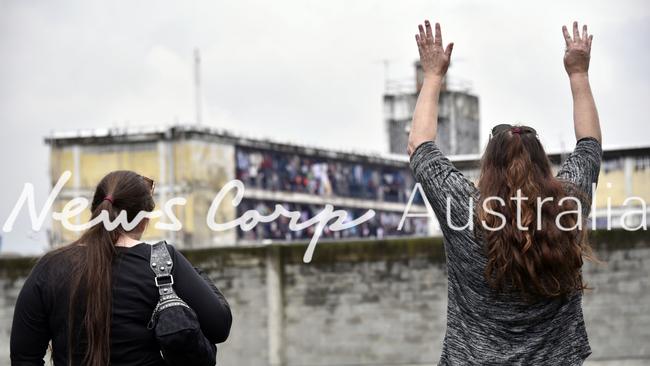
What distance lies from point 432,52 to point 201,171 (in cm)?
4406

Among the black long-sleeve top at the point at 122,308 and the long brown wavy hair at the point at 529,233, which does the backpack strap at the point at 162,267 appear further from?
the long brown wavy hair at the point at 529,233

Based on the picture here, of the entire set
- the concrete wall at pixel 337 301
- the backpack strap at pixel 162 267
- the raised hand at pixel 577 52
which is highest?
the raised hand at pixel 577 52

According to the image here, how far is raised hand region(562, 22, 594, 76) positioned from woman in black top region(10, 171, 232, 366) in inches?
50.3

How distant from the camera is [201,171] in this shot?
4772 cm

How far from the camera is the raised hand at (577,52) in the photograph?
157 inches

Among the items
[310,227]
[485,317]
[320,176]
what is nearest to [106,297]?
[485,317]

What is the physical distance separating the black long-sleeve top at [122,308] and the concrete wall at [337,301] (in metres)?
14.7

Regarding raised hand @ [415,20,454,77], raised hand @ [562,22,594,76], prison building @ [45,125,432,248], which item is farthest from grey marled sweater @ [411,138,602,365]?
prison building @ [45,125,432,248]

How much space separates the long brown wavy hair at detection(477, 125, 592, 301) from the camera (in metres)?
3.46

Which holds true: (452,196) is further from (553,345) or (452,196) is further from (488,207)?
(553,345)

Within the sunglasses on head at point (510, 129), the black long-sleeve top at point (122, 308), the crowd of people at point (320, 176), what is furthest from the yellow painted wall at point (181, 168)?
the sunglasses on head at point (510, 129)

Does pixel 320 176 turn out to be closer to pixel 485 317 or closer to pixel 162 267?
pixel 162 267

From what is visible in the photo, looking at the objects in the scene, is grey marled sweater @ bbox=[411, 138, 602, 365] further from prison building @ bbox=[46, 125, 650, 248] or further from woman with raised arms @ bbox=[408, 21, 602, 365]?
prison building @ bbox=[46, 125, 650, 248]

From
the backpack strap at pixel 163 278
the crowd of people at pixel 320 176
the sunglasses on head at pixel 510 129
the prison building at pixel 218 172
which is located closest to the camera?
the sunglasses on head at pixel 510 129
